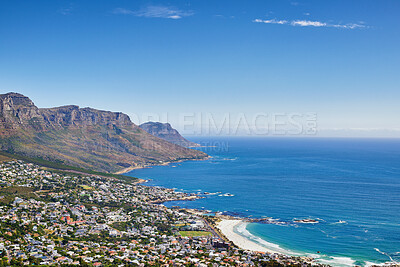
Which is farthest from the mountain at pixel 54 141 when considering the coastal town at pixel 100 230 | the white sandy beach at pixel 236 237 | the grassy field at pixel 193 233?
the white sandy beach at pixel 236 237

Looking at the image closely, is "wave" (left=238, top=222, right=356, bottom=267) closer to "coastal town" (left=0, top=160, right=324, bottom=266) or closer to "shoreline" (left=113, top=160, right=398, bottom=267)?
"shoreline" (left=113, top=160, right=398, bottom=267)

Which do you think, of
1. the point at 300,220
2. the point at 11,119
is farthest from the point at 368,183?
the point at 11,119

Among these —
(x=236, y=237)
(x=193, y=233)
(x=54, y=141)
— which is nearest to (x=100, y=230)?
(x=193, y=233)

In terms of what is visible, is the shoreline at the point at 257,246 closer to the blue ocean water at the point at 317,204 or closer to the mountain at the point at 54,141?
the blue ocean water at the point at 317,204

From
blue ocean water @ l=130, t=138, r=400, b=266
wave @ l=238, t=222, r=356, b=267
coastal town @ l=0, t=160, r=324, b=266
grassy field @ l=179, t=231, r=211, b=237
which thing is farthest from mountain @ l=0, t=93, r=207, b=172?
wave @ l=238, t=222, r=356, b=267

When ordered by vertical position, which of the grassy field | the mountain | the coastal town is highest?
the mountain
